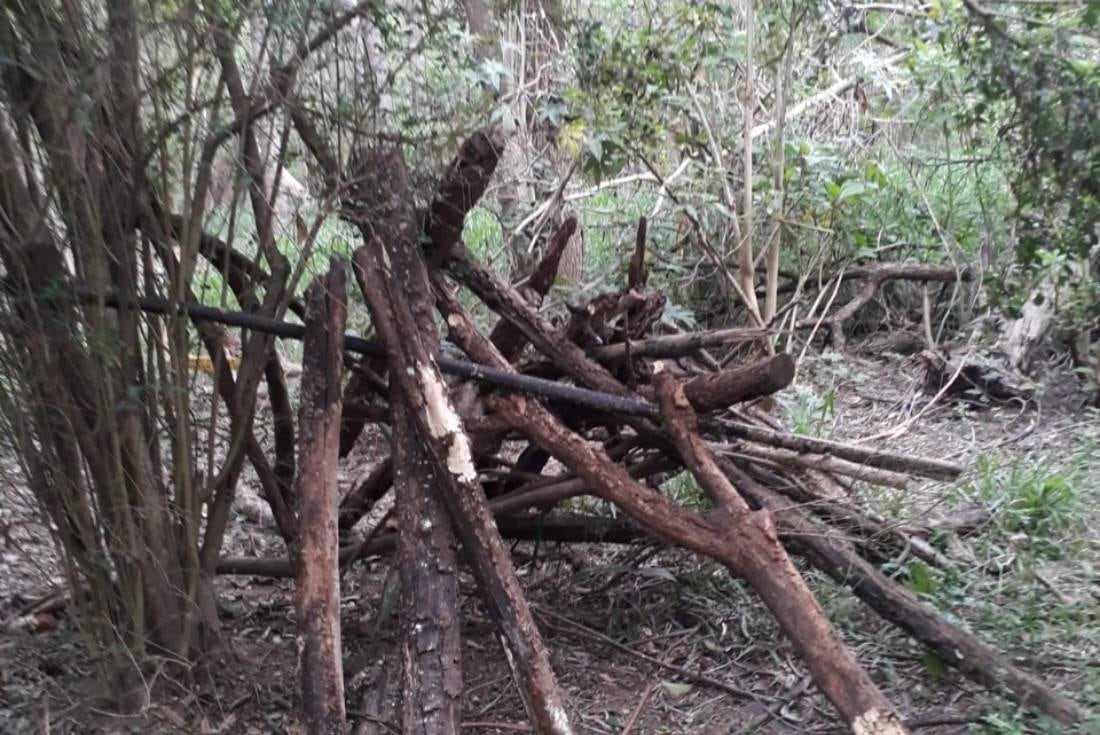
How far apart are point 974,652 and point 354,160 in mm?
2479

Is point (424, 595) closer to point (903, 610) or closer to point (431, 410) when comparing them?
point (431, 410)

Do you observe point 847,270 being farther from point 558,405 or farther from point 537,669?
point 537,669

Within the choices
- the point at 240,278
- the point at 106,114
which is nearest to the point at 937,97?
the point at 240,278

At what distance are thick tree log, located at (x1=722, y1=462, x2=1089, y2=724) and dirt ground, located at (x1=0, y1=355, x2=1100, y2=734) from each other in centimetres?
9

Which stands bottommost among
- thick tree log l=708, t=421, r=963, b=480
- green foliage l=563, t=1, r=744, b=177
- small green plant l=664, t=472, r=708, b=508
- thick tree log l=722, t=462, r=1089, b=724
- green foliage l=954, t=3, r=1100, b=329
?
thick tree log l=722, t=462, r=1089, b=724

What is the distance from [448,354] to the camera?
3.93 m

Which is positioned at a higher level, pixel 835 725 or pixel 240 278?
pixel 240 278

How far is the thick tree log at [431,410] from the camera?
9.62ft

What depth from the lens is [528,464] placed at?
13.6 ft

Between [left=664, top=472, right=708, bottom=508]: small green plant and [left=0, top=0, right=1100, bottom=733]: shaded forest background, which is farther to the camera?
[left=664, top=472, right=708, bottom=508]: small green plant

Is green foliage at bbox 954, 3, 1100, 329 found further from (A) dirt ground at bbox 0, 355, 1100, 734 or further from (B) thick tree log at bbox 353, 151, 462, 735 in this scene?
(B) thick tree log at bbox 353, 151, 462, 735

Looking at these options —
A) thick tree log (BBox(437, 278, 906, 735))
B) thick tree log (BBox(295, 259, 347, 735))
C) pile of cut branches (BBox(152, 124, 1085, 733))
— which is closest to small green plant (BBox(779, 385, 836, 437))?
pile of cut branches (BBox(152, 124, 1085, 733))

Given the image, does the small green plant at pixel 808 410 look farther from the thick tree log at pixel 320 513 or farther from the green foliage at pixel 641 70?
the thick tree log at pixel 320 513

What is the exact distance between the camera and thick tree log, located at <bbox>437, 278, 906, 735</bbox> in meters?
2.84
